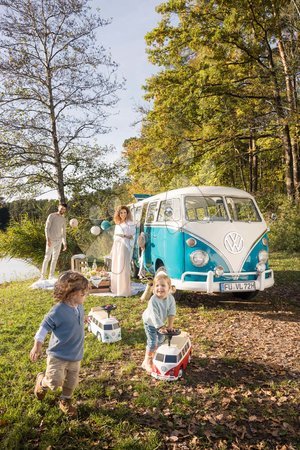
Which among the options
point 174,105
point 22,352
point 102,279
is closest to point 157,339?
point 22,352

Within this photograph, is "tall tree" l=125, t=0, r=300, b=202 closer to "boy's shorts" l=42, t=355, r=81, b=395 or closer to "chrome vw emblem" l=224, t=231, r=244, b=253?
"chrome vw emblem" l=224, t=231, r=244, b=253

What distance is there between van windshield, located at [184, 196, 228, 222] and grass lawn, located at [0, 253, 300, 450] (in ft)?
6.78

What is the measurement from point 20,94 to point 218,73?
808 cm

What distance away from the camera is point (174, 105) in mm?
16047

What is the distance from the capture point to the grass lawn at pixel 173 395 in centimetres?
322

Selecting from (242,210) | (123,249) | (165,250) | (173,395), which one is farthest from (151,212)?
(173,395)

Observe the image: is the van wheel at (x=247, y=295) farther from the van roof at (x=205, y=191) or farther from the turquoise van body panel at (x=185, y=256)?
the van roof at (x=205, y=191)

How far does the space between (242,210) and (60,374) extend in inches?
208

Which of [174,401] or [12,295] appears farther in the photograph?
[12,295]

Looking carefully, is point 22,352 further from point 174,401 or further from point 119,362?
point 174,401

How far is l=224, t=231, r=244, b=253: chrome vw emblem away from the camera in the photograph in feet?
22.6

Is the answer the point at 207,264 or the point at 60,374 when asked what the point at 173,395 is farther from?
the point at 207,264

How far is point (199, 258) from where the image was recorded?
6.78m

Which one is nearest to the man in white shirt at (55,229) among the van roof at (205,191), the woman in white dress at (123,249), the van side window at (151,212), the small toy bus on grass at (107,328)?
the woman in white dress at (123,249)
